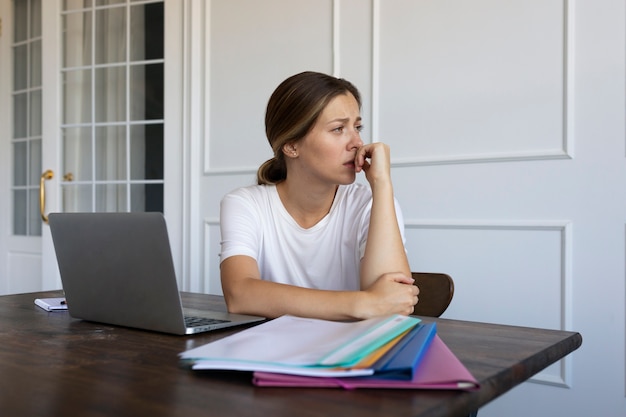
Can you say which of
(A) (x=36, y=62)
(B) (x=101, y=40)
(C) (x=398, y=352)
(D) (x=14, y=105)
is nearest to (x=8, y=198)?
(D) (x=14, y=105)

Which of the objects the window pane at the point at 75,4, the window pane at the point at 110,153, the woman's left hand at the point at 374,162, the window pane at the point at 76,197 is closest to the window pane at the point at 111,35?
the window pane at the point at 75,4

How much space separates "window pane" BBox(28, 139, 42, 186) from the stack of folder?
357cm

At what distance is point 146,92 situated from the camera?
3.61 metres

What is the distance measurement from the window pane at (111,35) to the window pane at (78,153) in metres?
0.45

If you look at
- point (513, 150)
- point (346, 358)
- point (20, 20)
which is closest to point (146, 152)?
point (20, 20)

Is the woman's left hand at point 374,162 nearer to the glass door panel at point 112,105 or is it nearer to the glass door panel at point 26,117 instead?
the glass door panel at point 112,105

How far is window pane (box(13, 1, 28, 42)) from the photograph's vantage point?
4.15 metres

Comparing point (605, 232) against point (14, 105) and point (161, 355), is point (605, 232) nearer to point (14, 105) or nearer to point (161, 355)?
point (161, 355)

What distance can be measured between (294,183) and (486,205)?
885 mm

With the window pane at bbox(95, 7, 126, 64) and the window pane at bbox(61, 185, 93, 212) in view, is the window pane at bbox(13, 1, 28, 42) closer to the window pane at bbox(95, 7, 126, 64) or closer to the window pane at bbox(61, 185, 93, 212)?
the window pane at bbox(95, 7, 126, 64)

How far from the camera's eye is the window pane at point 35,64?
407cm

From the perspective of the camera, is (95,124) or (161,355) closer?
(161,355)

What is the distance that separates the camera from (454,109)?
2.43 meters

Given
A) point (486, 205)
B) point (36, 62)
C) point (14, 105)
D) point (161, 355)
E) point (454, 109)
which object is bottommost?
point (161, 355)
